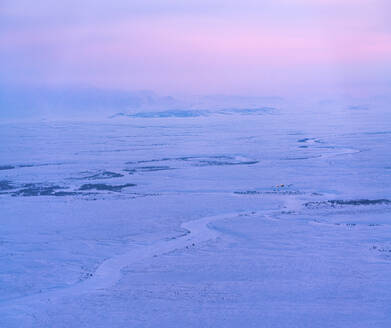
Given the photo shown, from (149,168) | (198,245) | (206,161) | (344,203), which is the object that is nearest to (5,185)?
(149,168)

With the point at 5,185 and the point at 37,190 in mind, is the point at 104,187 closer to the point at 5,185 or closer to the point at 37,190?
the point at 37,190

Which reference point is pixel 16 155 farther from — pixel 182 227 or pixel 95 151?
pixel 182 227

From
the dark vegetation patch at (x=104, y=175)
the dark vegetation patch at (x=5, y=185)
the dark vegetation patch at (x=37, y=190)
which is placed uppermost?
the dark vegetation patch at (x=104, y=175)

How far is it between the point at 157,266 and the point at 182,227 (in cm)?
345

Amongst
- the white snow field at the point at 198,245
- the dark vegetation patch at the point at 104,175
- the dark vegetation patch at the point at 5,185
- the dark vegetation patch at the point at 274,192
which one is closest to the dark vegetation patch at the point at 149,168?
the white snow field at the point at 198,245

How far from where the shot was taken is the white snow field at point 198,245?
8.39 metres

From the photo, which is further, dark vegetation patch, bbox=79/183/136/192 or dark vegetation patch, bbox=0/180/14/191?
dark vegetation patch, bbox=0/180/14/191

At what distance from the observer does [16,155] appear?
1255 inches

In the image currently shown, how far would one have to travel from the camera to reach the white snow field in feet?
27.5

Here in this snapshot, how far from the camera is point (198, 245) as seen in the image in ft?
39.7

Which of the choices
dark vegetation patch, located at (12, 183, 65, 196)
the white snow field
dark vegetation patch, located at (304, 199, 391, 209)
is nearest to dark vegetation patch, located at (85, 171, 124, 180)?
the white snow field

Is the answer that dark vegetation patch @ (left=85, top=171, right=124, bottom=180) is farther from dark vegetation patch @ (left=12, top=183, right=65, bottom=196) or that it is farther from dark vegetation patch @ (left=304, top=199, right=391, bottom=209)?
dark vegetation patch @ (left=304, top=199, right=391, bottom=209)

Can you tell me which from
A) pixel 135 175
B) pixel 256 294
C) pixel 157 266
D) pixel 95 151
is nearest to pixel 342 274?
pixel 256 294

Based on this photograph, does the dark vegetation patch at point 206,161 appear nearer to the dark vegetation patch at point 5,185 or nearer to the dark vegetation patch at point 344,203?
the dark vegetation patch at point 5,185
